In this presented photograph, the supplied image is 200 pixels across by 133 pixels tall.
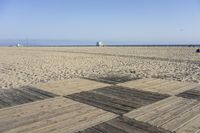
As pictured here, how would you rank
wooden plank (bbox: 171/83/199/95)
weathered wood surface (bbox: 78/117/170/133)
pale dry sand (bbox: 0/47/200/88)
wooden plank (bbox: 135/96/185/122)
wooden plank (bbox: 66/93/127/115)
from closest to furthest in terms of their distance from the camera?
weathered wood surface (bbox: 78/117/170/133) < wooden plank (bbox: 135/96/185/122) < wooden plank (bbox: 66/93/127/115) < wooden plank (bbox: 171/83/199/95) < pale dry sand (bbox: 0/47/200/88)

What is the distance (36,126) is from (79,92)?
2723 millimetres

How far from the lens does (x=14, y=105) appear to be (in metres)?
5.32

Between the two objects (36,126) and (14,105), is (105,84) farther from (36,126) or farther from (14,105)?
(36,126)

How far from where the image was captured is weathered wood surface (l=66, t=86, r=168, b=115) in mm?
5242

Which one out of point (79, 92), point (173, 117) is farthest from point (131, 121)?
point (79, 92)

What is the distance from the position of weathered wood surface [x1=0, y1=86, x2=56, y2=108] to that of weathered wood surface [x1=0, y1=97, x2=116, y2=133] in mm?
401

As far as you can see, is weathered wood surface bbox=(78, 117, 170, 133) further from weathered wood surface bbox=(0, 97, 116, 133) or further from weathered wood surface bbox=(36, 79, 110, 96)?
weathered wood surface bbox=(36, 79, 110, 96)

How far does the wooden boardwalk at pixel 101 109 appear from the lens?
158 inches

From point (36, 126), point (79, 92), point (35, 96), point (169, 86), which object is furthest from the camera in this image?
point (169, 86)

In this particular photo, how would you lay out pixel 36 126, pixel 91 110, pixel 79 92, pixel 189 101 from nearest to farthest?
1. pixel 36 126
2. pixel 91 110
3. pixel 189 101
4. pixel 79 92

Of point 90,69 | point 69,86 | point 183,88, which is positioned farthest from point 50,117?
point 90,69

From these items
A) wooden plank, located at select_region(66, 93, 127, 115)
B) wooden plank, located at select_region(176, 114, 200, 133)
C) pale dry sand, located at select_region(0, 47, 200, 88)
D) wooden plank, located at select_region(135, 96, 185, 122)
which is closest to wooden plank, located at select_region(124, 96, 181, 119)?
wooden plank, located at select_region(135, 96, 185, 122)

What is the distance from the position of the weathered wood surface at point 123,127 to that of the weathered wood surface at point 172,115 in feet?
0.60

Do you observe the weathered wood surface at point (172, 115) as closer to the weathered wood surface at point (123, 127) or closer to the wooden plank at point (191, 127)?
the wooden plank at point (191, 127)
